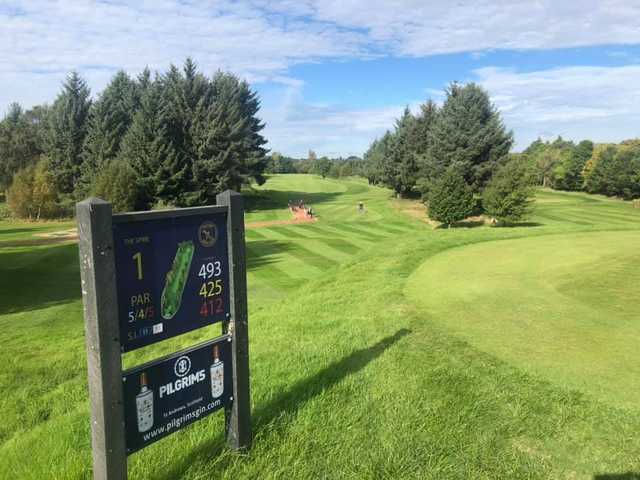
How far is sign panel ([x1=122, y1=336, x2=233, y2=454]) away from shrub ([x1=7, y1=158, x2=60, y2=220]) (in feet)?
141

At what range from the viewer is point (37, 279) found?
16.8m

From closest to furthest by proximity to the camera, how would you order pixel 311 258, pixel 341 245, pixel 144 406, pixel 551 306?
pixel 144 406 → pixel 551 306 → pixel 311 258 → pixel 341 245

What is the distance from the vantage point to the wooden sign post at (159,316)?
3.03m

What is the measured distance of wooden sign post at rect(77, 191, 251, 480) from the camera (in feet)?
9.93

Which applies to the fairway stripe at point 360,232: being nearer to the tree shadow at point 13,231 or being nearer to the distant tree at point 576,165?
the tree shadow at point 13,231

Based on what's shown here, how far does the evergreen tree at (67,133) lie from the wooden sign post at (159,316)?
159ft

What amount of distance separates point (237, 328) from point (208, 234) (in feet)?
2.81

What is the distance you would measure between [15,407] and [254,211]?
137 feet

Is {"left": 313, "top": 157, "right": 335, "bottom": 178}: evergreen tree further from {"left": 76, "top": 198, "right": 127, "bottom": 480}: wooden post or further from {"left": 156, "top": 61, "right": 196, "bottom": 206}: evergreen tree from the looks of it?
{"left": 76, "top": 198, "right": 127, "bottom": 480}: wooden post

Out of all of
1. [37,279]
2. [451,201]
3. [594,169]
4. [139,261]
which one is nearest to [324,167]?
[594,169]

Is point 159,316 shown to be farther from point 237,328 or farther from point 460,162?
point 460,162

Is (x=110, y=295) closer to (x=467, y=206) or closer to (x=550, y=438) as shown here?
(x=550, y=438)

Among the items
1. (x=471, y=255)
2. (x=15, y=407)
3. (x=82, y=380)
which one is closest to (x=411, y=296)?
(x=471, y=255)

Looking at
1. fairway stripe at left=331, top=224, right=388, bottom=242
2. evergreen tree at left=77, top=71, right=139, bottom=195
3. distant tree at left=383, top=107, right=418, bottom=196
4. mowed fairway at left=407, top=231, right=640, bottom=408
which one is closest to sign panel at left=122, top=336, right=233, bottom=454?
mowed fairway at left=407, top=231, right=640, bottom=408
